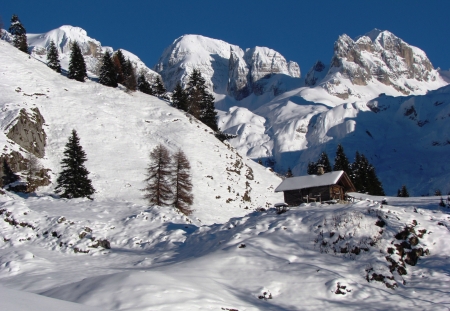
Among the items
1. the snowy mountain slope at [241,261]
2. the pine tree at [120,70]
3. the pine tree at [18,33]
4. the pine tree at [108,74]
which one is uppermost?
the pine tree at [18,33]

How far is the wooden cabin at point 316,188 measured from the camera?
127 ft

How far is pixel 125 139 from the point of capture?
54.4 metres

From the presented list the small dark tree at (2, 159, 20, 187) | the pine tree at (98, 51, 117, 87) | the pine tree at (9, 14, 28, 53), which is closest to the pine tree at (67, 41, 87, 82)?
the pine tree at (98, 51, 117, 87)

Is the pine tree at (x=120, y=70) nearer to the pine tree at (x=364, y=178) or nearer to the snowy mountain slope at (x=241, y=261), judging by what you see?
the pine tree at (x=364, y=178)

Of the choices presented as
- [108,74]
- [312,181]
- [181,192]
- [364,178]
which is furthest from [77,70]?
[364,178]

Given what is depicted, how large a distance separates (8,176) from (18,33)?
52692 mm

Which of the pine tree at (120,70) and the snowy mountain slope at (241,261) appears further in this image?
the pine tree at (120,70)

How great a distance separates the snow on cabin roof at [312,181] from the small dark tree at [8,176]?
2662 cm

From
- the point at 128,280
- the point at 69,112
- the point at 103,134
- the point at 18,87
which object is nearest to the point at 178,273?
the point at 128,280

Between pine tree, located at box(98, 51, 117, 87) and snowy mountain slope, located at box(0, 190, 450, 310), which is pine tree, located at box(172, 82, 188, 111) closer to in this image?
pine tree, located at box(98, 51, 117, 87)

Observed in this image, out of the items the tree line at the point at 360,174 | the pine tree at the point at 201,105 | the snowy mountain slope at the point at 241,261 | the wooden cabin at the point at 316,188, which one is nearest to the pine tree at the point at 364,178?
the tree line at the point at 360,174

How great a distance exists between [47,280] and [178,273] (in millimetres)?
4556

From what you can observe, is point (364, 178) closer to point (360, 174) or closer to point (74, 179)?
point (360, 174)

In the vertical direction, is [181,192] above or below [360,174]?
below
